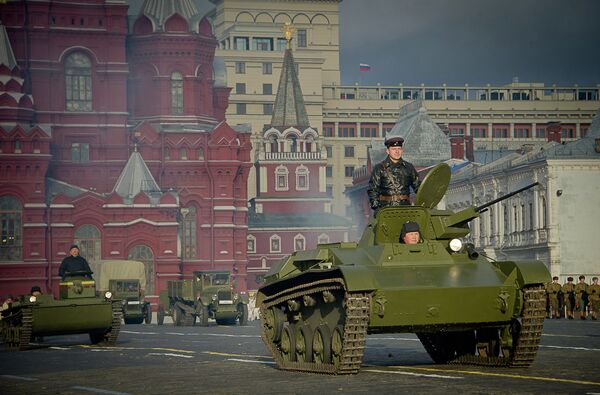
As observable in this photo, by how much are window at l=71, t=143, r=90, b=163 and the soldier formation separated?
50829mm

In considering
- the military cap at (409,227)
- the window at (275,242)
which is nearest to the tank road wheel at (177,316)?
the military cap at (409,227)

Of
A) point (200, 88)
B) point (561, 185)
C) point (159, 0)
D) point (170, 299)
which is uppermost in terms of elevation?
point (159, 0)

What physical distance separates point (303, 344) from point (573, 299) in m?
29.1

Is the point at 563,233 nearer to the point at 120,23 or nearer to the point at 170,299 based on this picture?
the point at 170,299

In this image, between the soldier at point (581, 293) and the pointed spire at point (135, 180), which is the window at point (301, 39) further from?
the soldier at point (581, 293)

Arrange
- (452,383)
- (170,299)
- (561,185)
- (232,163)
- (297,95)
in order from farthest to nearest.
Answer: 1. (297,95)
2. (232,163)
3. (561,185)
4. (170,299)
5. (452,383)

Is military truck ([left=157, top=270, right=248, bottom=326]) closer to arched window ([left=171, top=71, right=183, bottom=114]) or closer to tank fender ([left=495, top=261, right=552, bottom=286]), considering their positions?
tank fender ([left=495, top=261, right=552, bottom=286])

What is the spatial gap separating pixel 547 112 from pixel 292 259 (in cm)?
14752

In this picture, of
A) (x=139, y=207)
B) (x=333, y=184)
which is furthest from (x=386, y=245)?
(x=333, y=184)

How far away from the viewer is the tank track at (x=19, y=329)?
92.2 ft

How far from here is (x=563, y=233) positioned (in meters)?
66.2

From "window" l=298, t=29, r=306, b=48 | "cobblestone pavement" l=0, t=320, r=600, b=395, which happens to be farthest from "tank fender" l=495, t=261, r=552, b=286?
"window" l=298, t=29, r=306, b=48

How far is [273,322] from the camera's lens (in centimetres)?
1834

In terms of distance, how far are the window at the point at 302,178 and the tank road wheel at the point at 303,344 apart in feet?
322
